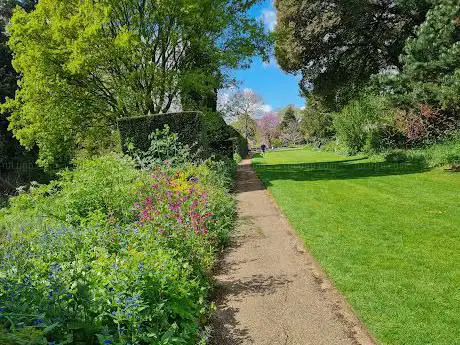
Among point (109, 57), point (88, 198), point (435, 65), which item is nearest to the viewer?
point (88, 198)

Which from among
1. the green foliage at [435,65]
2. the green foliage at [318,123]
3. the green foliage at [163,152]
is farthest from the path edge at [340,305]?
the green foliage at [318,123]

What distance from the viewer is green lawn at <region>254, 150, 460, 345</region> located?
3.64 meters

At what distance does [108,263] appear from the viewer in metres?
3.50

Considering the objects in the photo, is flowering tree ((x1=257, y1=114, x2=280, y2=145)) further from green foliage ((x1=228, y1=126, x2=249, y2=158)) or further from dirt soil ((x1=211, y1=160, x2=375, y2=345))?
dirt soil ((x1=211, y1=160, x2=375, y2=345))

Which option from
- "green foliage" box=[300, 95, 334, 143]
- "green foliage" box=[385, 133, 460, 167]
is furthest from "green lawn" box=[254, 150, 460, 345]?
"green foliage" box=[300, 95, 334, 143]

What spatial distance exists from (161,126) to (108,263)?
9568mm

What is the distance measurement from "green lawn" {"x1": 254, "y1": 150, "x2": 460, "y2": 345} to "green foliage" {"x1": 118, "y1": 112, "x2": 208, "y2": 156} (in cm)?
372

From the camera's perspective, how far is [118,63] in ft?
49.4

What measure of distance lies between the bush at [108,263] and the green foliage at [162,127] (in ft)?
16.0

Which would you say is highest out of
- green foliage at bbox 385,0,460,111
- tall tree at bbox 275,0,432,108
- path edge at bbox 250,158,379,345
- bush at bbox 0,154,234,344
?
tall tree at bbox 275,0,432,108

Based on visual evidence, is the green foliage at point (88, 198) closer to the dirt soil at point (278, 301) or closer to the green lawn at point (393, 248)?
the dirt soil at point (278, 301)

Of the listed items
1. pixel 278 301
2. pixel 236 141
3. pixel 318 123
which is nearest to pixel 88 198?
pixel 278 301

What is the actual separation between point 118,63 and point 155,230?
1168 centimetres

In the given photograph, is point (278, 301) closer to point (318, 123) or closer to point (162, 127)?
point (162, 127)
